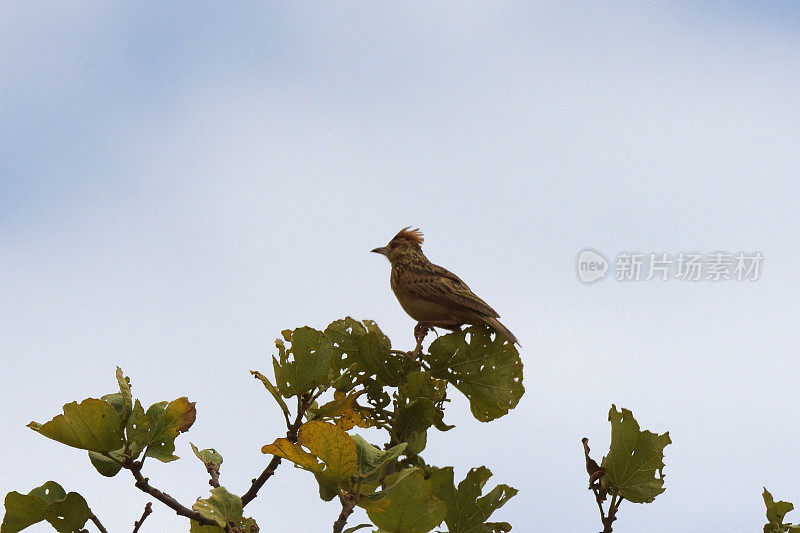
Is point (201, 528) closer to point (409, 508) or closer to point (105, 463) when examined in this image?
point (105, 463)

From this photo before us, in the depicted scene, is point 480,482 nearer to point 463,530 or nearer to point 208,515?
point 463,530

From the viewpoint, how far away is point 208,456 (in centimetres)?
423

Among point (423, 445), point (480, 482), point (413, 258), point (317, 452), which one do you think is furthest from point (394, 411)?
point (413, 258)

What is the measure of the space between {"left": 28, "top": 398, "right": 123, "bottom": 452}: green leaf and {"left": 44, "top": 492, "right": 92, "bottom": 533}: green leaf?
16.2 inches

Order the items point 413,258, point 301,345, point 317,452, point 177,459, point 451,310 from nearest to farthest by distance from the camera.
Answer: point 317,452, point 177,459, point 301,345, point 451,310, point 413,258

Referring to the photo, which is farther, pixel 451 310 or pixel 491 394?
pixel 451 310

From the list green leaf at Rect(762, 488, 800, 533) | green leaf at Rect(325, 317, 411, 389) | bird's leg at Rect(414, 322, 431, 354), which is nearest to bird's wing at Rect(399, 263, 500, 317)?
bird's leg at Rect(414, 322, 431, 354)

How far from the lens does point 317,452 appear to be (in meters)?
3.20

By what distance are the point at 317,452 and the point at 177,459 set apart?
82cm

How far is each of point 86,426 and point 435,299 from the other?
294cm

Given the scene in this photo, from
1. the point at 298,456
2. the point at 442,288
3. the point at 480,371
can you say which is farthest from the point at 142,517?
the point at 442,288

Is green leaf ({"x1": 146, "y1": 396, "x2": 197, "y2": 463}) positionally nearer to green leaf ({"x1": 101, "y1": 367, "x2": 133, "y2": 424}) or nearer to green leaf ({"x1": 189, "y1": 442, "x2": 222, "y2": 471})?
green leaf ({"x1": 101, "y1": 367, "x2": 133, "y2": 424})

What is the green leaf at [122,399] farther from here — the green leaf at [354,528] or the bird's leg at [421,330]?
the bird's leg at [421,330]

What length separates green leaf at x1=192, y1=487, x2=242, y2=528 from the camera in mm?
3294
